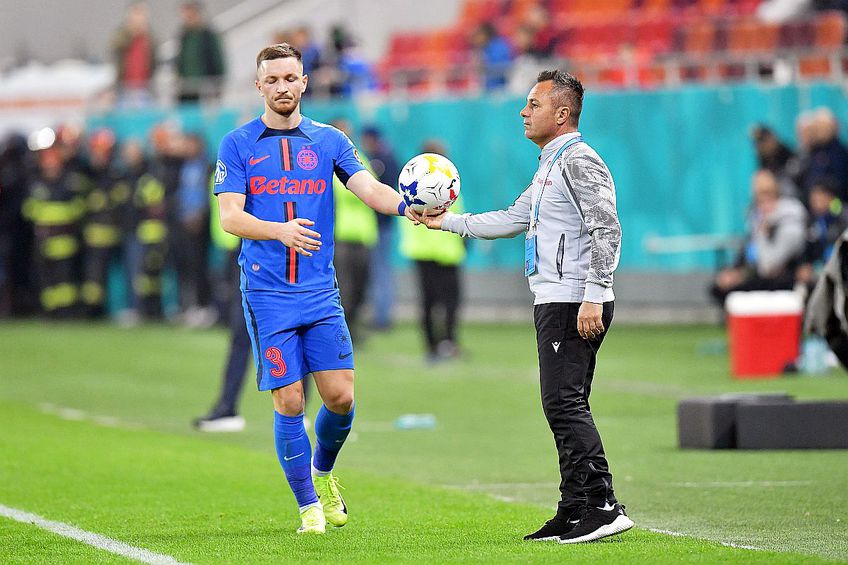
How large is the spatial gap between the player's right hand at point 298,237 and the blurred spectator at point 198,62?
61.6ft

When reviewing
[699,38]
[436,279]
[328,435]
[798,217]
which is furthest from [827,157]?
[328,435]

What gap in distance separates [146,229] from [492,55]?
5.63m

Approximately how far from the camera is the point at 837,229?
17.2 metres

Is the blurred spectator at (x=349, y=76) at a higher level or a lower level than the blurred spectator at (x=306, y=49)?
lower

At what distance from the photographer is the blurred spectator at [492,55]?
23.3 m

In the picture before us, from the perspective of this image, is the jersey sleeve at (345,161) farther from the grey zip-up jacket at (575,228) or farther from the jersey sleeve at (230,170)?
the grey zip-up jacket at (575,228)

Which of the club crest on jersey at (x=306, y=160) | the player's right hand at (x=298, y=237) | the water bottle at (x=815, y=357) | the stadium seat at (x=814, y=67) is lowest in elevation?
the water bottle at (x=815, y=357)

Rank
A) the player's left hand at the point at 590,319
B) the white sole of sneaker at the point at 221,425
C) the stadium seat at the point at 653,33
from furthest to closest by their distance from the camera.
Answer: the stadium seat at the point at 653,33, the white sole of sneaker at the point at 221,425, the player's left hand at the point at 590,319

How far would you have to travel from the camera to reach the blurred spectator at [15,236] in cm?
2662

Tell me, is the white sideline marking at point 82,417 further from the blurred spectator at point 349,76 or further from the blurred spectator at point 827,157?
the blurred spectator at point 349,76

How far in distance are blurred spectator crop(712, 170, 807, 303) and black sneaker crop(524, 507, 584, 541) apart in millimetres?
10047

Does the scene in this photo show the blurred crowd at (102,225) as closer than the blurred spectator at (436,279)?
No

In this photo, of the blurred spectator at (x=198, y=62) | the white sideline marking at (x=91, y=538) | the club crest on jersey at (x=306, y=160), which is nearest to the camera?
the white sideline marking at (x=91, y=538)

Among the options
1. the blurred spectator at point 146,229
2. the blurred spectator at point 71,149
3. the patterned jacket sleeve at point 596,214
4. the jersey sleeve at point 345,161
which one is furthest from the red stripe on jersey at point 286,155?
the blurred spectator at point 71,149
